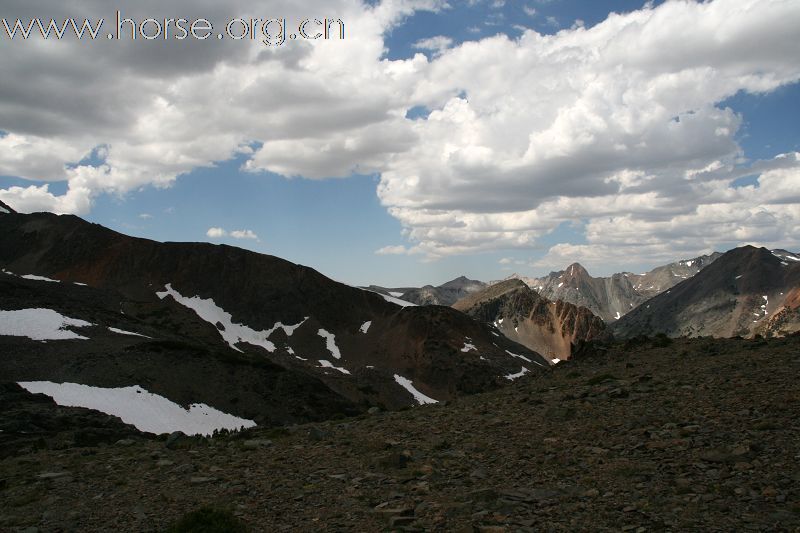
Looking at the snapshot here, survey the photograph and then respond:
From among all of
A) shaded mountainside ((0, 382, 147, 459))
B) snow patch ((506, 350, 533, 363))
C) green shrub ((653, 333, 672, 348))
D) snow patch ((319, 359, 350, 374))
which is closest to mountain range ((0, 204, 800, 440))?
snow patch ((319, 359, 350, 374))

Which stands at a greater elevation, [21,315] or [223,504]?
[21,315]

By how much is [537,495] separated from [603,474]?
1.60m

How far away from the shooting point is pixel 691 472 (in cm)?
Result: 1073

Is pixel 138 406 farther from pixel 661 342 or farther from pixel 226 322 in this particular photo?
pixel 226 322

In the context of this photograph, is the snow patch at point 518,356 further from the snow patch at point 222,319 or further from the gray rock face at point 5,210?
the gray rock face at point 5,210

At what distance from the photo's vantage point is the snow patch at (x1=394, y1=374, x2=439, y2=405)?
121000 millimetres

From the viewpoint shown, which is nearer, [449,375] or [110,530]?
[110,530]

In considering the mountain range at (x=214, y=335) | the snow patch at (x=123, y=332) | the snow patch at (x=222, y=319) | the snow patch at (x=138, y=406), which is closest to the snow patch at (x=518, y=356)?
the mountain range at (x=214, y=335)

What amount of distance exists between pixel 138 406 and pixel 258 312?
116811 mm

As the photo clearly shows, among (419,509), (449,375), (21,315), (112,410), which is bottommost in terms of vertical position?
(449,375)

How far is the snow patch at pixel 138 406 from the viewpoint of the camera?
46.1 metres

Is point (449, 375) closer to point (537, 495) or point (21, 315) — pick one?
point (21, 315)

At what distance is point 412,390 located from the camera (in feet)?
418

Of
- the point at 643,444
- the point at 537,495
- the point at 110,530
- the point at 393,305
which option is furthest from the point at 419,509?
the point at 393,305
